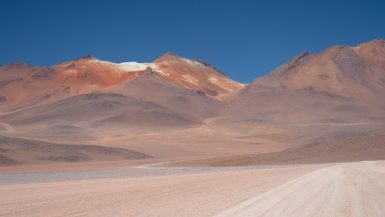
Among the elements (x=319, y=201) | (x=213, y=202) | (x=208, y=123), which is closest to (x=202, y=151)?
(x=208, y=123)

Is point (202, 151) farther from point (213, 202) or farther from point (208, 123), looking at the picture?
point (213, 202)

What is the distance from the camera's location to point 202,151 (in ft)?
309

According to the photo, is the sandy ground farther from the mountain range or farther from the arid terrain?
the mountain range

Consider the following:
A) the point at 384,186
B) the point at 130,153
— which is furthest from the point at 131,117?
the point at 384,186

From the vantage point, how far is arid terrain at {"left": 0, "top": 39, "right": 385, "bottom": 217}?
18.2 metres

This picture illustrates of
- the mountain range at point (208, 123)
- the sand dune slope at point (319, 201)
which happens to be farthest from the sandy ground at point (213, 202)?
the mountain range at point (208, 123)

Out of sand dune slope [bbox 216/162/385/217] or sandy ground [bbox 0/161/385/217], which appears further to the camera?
sandy ground [bbox 0/161/385/217]

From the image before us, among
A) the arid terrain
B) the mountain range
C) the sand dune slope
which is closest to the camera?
the sand dune slope

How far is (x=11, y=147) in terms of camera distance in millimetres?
69375

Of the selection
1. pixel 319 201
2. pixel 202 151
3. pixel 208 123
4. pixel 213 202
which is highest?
pixel 208 123

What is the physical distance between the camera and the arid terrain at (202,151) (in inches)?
715

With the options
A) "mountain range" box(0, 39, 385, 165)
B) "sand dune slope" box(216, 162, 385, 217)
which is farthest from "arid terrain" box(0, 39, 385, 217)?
"mountain range" box(0, 39, 385, 165)

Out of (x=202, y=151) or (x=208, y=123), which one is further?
(x=208, y=123)

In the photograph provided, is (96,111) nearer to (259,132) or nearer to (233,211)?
(259,132)
